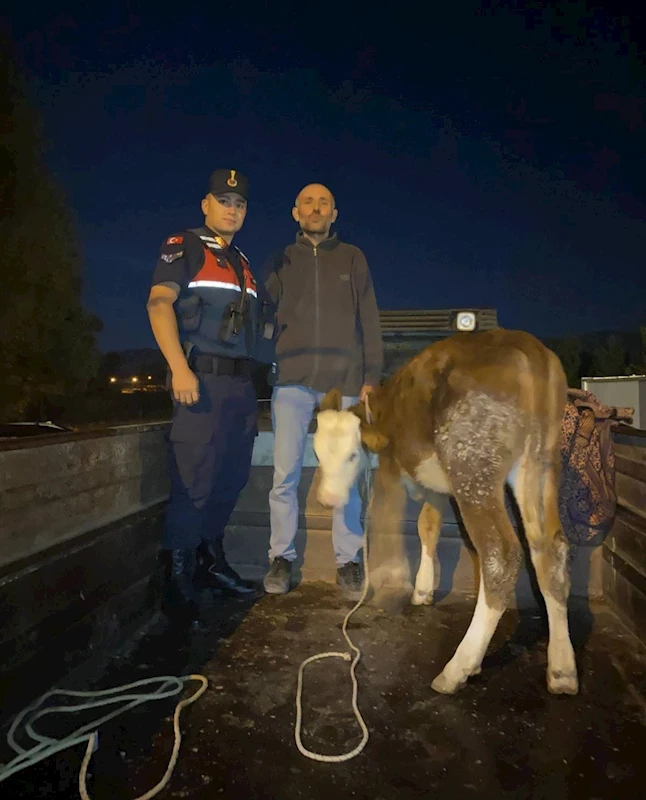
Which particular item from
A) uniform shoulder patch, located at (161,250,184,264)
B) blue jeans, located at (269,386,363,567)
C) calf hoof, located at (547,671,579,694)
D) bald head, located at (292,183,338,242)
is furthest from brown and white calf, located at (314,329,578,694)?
uniform shoulder patch, located at (161,250,184,264)

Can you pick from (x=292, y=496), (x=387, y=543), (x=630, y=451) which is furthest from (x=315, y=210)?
(x=630, y=451)

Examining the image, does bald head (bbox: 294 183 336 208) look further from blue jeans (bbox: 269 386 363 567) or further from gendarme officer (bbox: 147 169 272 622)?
blue jeans (bbox: 269 386 363 567)

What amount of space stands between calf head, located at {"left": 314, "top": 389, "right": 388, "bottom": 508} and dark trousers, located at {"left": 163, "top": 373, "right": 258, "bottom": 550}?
53 cm

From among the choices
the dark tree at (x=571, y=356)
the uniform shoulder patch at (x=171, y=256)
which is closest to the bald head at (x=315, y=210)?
the uniform shoulder patch at (x=171, y=256)

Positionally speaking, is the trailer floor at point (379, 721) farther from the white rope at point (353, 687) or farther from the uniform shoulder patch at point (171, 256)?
the uniform shoulder patch at point (171, 256)

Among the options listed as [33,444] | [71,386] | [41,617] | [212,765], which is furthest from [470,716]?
[71,386]

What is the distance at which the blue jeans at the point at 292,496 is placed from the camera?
3721 mm

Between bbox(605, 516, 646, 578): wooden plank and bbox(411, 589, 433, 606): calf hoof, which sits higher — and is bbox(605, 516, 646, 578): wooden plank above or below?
above

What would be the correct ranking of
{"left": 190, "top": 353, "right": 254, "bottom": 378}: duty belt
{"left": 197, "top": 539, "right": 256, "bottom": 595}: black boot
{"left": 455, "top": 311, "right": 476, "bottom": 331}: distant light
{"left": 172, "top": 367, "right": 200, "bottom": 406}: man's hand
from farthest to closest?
{"left": 455, "top": 311, "right": 476, "bottom": 331}: distant light
{"left": 197, "top": 539, "right": 256, "bottom": 595}: black boot
{"left": 190, "top": 353, "right": 254, "bottom": 378}: duty belt
{"left": 172, "top": 367, "right": 200, "bottom": 406}: man's hand

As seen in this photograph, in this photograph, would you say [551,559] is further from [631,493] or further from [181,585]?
[181,585]

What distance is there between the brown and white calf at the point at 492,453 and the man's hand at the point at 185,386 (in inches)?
35.6

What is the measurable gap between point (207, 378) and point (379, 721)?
6.65 ft

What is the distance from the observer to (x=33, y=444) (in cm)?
240

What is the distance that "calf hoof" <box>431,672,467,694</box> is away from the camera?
2539 mm
